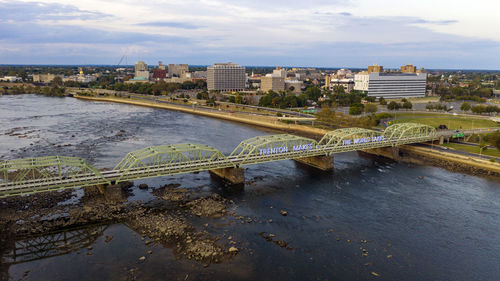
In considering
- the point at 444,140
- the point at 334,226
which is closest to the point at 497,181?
the point at 444,140

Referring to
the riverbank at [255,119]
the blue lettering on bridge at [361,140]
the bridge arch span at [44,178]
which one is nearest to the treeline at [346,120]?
the riverbank at [255,119]

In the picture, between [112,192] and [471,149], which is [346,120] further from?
[112,192]

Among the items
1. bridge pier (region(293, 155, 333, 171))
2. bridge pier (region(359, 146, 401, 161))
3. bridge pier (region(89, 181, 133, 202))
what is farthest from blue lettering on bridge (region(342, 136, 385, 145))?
bridge pier (region(89, 181, 133, 202))

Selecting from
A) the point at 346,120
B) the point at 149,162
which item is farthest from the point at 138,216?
the point at 346,120

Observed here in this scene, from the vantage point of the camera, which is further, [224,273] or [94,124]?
[94,124]

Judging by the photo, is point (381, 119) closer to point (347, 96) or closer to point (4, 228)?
point (347, 96)

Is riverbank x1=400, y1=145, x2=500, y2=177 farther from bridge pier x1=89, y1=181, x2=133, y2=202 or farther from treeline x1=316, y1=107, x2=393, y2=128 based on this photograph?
bridge pier x1=89, y1=181, x2=133, y2=202

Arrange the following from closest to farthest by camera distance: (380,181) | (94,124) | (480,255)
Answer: (480,255), (380,181), (94,124)

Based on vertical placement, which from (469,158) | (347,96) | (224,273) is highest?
(347,96)
